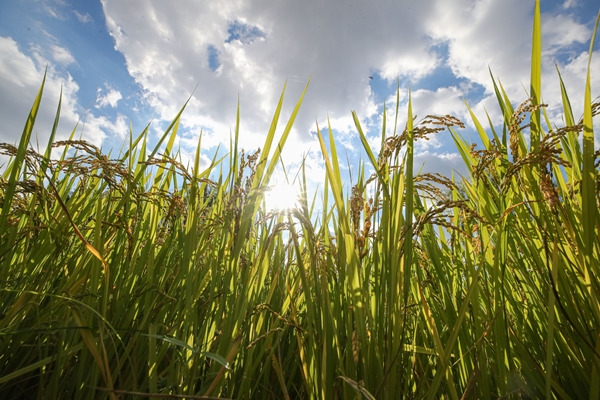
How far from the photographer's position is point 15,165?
1.12 metres

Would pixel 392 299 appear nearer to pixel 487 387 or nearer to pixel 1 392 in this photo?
pixel 487 387

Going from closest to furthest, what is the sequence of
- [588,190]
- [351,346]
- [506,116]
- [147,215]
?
1. [588,190]
2. [351,346]
3. [506,116]
4. [147,215]

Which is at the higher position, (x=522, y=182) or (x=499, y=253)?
(x=522, y=182)

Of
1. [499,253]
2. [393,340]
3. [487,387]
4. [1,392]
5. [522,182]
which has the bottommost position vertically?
[1,392]

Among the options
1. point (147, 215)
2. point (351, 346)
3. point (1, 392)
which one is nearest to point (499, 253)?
point (351, 346)

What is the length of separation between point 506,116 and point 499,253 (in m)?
Result: 0.69

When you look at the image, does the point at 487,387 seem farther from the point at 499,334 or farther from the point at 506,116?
the point at 506,116

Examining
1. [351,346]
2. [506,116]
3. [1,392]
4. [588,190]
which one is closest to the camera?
[588,190]

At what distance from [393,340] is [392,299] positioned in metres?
0.12

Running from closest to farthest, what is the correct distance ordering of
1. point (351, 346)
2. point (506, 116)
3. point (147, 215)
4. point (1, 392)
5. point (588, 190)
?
point (588, 190) → point (351, 346) → point (1, 392) → point (506, 116) → point (147, 215)

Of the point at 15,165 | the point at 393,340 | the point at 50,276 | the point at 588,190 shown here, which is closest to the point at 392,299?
the point at 393,340

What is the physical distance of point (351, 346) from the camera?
974 millimetres

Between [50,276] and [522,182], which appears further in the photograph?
[50,276]

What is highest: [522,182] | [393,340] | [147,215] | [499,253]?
[522,182]
